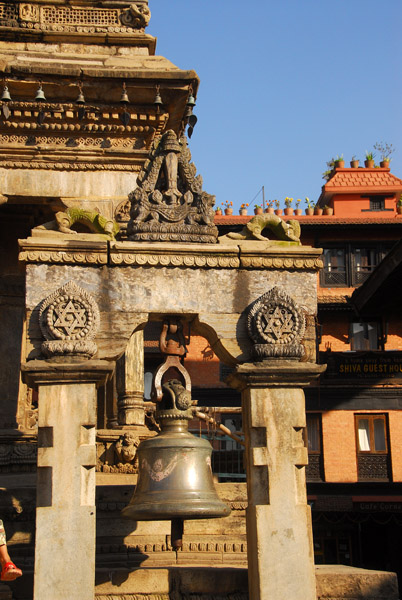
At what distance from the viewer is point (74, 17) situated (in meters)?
16.4

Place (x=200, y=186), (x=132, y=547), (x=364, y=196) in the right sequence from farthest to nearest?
(x=364, y=196) → (x=132, y=547) → (x=200, y=186)

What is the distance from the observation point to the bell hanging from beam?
8.74 metres

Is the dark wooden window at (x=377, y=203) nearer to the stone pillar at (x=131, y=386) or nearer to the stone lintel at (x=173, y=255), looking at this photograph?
the stone pillar at (x=131, y=386)

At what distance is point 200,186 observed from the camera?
9734mm

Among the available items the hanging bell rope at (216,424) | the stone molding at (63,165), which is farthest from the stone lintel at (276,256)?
the stone molding at (63,165)

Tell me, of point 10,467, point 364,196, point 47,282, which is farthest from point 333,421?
point 47,282

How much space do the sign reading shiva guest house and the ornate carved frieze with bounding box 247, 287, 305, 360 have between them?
29490mm

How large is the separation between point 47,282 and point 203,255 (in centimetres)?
165

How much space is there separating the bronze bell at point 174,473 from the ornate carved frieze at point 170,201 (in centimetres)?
160

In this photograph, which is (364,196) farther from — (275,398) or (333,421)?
(275,398)

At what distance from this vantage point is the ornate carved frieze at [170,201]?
946cm

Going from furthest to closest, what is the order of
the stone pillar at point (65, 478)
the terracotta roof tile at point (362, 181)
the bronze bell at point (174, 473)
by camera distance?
the terracotta roof tile at point (362, 181), the bronze bell at point (174, 473), the stone pillar at point (65, 478)

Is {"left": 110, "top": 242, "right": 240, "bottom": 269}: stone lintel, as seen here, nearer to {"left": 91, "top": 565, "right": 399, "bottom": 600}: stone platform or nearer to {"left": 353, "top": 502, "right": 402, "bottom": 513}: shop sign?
{"left": 91, "top": 565, "right": 399, "bottom": 600}: stone platform

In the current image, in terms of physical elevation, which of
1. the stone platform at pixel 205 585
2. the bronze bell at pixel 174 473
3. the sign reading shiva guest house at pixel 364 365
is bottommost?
the stone platform at pixel 205 585
